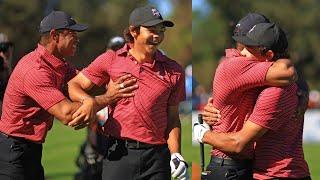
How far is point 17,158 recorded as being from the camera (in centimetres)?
678

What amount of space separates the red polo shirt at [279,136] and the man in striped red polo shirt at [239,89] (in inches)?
3.9

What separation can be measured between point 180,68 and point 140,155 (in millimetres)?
840

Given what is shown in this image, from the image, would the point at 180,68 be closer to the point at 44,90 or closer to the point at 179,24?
the point at 44,90

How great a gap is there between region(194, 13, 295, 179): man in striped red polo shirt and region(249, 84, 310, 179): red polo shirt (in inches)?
3.9

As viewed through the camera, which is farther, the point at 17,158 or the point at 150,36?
the point at 17,158

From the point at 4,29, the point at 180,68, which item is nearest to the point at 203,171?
the point at 180,68

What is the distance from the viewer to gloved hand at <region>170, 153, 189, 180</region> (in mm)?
6512

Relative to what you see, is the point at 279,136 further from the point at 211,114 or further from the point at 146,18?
the point at 146,18

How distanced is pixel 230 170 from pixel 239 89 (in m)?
0.63

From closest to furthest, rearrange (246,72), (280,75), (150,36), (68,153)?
(280,75) < (246,72) < (150,36) < (68,153)

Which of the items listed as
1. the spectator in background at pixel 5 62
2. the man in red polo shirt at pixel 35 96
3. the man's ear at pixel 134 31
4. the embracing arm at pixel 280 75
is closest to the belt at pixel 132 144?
the man in red polo shirt at pixel 35 96

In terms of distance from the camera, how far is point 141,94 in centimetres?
645

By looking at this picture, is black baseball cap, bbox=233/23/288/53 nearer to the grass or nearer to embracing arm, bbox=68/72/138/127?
embracing arm, bbox=68/72/138/127

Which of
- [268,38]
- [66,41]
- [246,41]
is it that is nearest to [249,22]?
[246,41]
